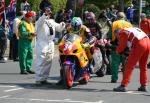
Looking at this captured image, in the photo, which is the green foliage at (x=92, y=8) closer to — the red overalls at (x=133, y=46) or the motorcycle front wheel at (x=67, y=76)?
the motorcycle front wheel at (x=67, y=76)

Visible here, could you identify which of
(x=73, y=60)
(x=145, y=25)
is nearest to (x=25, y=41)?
(x=73, y=60)

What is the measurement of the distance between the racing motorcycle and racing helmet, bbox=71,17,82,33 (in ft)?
0.80

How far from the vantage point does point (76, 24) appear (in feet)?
46.1

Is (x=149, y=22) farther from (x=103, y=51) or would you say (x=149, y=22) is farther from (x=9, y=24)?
(x=9, y=24)

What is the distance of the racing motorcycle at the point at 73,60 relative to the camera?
13352 mm

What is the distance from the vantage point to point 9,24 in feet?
71.1

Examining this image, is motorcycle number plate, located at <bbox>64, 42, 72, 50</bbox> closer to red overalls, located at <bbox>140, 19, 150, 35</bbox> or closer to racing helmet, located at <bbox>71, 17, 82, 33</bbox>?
racing helmet, located at <bbox>71, 17, 82, 33</bbox>

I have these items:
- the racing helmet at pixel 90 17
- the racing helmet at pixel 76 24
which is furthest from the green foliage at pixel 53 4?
the racing helmet at pixel 76 24

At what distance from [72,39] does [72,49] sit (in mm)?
370

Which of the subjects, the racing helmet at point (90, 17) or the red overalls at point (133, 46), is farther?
the racing helmet at point (90, 17)

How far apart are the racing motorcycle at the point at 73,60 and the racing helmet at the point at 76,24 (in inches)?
9.5

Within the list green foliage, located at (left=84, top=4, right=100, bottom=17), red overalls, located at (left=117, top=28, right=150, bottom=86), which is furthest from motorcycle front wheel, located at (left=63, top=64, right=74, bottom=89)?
green foliage, located at (left=84, top=4, right=100, bottom=17)

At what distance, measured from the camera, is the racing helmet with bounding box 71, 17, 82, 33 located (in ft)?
45.9

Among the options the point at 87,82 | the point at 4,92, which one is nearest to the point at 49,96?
the point at 4,92
